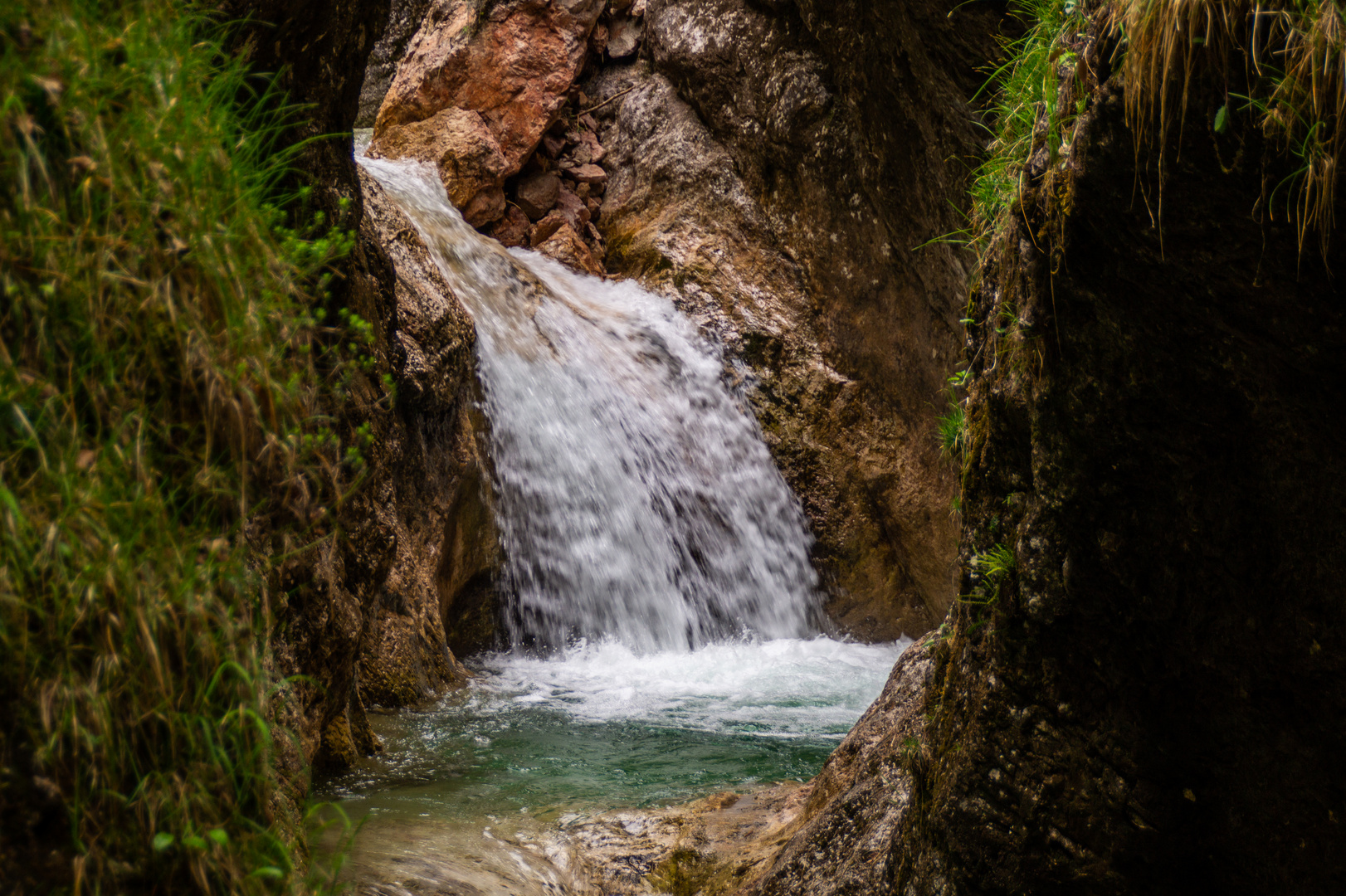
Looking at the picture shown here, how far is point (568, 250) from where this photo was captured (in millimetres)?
9703

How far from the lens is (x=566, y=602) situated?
273 inches

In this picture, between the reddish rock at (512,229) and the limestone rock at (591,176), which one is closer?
the reddish rock at (512,229)

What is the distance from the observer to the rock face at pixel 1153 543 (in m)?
1.77

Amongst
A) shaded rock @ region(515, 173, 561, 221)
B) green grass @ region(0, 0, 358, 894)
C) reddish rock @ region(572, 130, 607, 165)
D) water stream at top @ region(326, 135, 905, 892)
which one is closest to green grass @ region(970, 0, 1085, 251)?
green grass @ region(0, 0, 358, 894)

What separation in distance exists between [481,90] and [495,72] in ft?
0.84

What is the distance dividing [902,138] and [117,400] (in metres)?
8.05

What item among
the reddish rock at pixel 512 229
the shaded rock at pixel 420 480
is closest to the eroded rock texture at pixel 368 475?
the shaded rock at pixel 420 480

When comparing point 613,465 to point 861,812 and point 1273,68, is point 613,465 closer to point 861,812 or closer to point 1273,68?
point 861,812

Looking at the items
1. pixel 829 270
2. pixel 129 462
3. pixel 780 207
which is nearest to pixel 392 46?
pixel 780 207

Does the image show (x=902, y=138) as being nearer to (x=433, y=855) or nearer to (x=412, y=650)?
(x=412, y=650)

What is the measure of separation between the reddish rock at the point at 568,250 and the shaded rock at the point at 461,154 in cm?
59

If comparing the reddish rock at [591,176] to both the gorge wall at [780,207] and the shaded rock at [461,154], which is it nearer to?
the gorge wall at [780,207]

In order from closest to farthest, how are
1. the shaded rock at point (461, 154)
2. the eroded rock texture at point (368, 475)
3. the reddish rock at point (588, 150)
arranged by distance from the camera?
1. the eroded rock texture at point (368, 475)
2. the shaded rock at point (461, 154)
3. the reddish rock at point (588, 150)

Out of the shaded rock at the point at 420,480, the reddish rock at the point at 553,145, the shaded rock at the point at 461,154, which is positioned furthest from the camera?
the reddish rock at the point at 553,145
